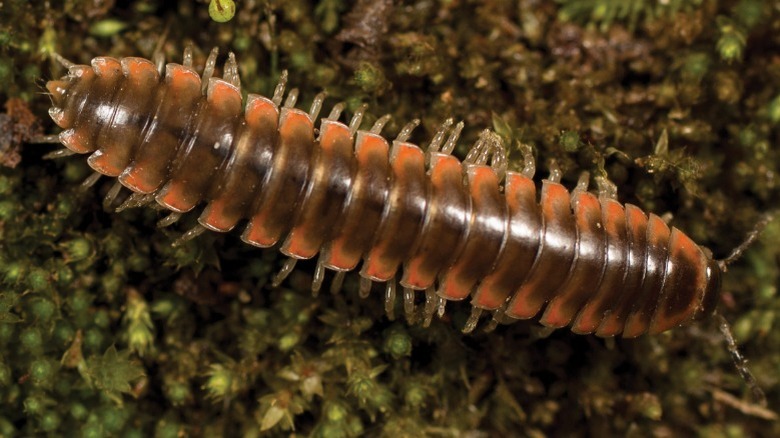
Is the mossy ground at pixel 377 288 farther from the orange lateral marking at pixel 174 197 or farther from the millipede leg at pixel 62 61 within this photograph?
the orange lateral marking at pixel 174 197

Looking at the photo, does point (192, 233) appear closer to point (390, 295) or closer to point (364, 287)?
point (364, 287)

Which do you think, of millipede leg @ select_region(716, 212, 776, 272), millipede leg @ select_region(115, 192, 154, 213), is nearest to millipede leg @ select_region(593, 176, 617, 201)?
millipede leg @ select_region(716, 212, 776, 272)

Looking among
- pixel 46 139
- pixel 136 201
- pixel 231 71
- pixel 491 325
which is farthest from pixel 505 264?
pixel 46 139

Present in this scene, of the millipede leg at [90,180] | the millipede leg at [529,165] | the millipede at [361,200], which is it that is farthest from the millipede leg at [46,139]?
the millipede leg at [529,165]

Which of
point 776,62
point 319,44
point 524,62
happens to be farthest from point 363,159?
point 776,62

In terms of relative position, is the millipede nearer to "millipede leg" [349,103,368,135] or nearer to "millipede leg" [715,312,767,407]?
"millipede leg" [349,103,368,135]

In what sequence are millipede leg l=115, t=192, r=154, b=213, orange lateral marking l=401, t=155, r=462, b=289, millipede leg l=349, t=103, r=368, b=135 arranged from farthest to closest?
millipede leg l=349, t=103, r=368, b=135, millipede leg l=115, t=192, r=154, b=213, orange lateral marking l=401, t=155, r=462, b=289

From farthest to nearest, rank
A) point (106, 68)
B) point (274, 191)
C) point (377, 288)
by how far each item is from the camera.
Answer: point (377, 288) → point (106, 68) → point (274, 191)
